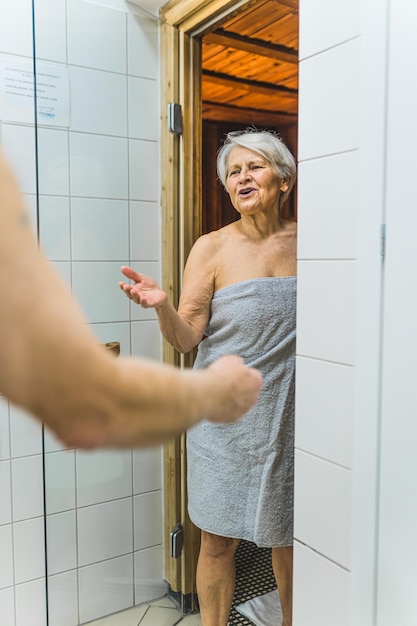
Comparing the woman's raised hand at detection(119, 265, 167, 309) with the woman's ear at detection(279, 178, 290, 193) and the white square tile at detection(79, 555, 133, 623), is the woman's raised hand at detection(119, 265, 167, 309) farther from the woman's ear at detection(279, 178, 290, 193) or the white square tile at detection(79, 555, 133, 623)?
the white square tile at detection(79, 555, 133, 623)

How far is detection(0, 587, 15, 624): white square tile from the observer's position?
1.67 metres

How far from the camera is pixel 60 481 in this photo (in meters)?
1.64

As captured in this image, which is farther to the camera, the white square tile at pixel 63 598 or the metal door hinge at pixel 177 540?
the metal door hinge at pixel 177 540

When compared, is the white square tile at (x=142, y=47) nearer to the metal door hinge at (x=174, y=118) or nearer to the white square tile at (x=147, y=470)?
the metal door hinge at (x=174, y=118)

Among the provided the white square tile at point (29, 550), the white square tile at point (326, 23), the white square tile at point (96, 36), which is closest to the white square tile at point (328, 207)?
the white square tile at point (326, 23)

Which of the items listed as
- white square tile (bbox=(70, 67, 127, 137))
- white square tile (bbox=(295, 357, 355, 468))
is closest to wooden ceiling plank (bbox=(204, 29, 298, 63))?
white square tile (bbox=(70, 67, 127, 137))

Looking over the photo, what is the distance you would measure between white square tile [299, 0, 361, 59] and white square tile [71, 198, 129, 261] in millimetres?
763

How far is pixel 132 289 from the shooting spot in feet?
4.02

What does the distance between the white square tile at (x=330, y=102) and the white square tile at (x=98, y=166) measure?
0.72m

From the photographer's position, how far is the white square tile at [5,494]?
1.63 meters

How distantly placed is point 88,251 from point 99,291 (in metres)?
0.13

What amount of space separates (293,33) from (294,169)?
103cm

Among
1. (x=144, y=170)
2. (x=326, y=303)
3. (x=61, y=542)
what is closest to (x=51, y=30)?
(x=144, y=170)

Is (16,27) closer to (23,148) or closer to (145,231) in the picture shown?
(23,148)
